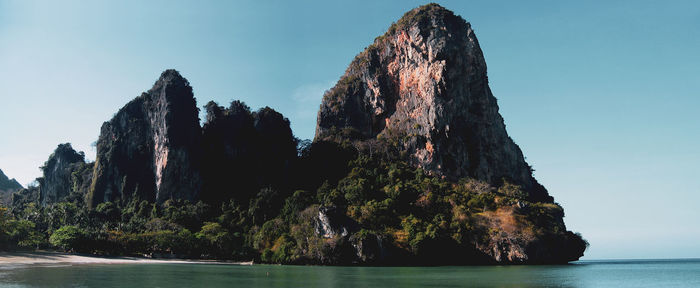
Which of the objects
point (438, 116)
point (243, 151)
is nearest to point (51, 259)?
point (243, 151)

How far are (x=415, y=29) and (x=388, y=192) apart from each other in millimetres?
47431

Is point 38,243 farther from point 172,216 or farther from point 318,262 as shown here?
point 318,262

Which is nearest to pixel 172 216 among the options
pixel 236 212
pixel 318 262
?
pixel 236 212

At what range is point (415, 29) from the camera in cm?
11681

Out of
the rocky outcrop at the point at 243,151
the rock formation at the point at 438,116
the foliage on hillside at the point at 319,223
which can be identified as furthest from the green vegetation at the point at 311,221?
the rocky outcrop at the point at 243,151

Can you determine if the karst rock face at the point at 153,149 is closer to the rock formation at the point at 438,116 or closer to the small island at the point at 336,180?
the small island at the point at 336,180

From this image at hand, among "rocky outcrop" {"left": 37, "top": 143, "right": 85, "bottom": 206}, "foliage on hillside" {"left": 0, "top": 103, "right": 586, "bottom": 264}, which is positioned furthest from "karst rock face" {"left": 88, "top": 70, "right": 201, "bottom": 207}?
"rocky outcrop" {"left": 37, "top": 143, "right": 85, "bottom": 206}

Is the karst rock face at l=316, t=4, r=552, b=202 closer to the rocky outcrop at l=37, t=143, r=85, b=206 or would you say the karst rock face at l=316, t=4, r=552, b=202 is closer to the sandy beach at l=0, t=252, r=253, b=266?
the sandy beach at l=0, t=252, r=253, b=266

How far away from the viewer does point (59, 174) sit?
139500 mm

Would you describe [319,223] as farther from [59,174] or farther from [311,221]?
[59,174]

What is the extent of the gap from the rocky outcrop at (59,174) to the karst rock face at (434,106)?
7830 cm

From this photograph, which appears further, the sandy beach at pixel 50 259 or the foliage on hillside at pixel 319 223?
the foliage on hillside at pixel 319 223

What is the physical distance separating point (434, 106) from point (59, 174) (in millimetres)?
114905

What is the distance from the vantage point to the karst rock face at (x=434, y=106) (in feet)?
345
